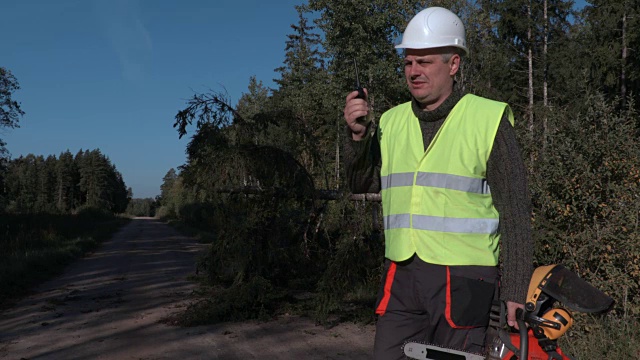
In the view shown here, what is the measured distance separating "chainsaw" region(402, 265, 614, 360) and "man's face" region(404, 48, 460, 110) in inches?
35.6

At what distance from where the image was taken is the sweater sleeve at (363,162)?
2.70 metres

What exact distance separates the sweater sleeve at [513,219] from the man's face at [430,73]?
378 mm

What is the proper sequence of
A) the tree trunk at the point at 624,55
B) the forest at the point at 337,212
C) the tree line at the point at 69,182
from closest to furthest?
1. the forest at the point at 337,212
2. the tree trunk at the point at 624,55
3. the tree line at the point at 69,182

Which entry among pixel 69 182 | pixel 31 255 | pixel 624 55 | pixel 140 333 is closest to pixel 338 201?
pixel 140 333

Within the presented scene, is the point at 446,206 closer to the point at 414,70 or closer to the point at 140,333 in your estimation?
the point at 414,70

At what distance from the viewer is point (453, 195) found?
7.95ft

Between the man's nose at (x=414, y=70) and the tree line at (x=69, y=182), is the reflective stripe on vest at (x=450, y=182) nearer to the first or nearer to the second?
the man's nose at (x=414, y=70)

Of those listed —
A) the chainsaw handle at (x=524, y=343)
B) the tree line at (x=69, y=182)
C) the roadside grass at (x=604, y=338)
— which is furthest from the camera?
the tree line at (x=69, y=182)

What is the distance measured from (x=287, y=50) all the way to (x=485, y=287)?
5188cm

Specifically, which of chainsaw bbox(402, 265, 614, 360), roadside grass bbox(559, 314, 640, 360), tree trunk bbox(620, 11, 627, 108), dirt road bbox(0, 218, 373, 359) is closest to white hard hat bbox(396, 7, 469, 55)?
chainsaw bbox(402, 265, 614, 360)

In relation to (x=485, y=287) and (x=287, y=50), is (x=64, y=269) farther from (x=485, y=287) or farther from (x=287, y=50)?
(x=287, y=50)

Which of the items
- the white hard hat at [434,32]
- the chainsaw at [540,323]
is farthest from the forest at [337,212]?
the chainsaw at [540,323]

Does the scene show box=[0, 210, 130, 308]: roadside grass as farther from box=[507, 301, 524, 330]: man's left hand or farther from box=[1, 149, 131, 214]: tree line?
box=[1, 149, 131, 214]: tree line

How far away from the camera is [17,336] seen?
277 inches
